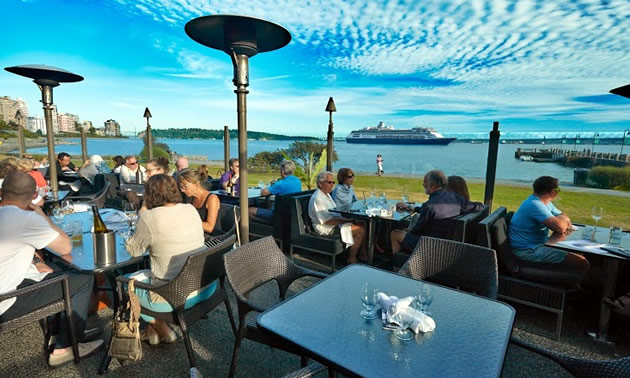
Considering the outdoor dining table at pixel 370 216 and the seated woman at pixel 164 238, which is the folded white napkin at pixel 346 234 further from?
the seated woman at pixel 164 238

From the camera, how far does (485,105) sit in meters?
19.3

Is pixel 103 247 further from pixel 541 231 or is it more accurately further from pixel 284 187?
pixel 541 231

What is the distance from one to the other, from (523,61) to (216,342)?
14231 millimetres

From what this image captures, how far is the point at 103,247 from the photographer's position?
219 cm

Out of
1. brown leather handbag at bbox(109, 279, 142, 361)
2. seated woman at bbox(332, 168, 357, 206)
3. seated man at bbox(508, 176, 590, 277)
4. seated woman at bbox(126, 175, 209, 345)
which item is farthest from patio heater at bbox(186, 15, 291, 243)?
seated man at bbox(508, 176, 590, 277)

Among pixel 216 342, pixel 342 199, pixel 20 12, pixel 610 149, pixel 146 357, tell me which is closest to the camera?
pixel 146 357

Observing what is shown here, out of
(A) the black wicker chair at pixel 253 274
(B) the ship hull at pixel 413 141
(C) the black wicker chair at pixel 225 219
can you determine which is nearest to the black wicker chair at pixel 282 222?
(C) the black wicker chair at pixel 225 219

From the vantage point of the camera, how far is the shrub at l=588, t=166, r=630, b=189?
38.5 feet

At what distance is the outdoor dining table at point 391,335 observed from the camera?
1.19 m

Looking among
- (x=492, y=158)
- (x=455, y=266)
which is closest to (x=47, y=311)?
(x=455, y=266)

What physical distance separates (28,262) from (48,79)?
14.2 ft

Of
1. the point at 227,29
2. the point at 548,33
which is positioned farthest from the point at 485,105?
the point at 227,29

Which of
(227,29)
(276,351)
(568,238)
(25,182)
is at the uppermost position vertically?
(227,29)

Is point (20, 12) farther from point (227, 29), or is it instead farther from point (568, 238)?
point (568, 238)
